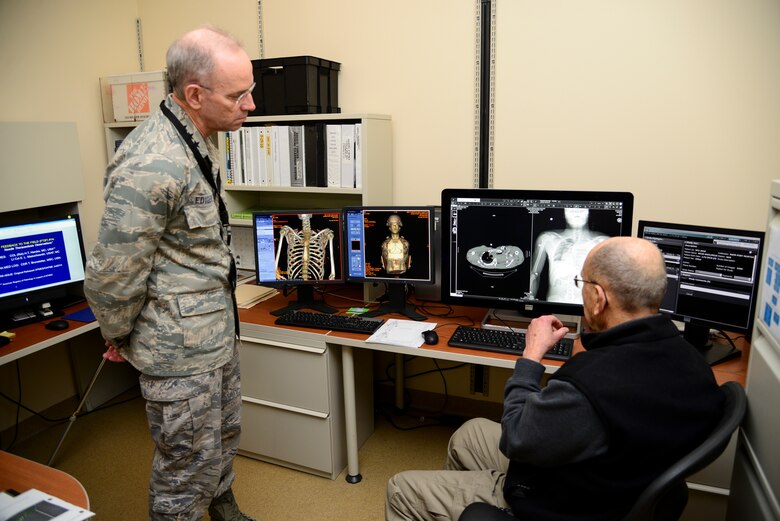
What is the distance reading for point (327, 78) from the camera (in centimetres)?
280

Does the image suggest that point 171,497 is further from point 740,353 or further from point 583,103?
point 583,103

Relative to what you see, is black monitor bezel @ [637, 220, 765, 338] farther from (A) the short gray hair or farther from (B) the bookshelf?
(B) the bookshelf

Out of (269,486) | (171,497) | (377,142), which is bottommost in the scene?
(269,486)

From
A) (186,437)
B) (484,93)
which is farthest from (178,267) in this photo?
(484,93)

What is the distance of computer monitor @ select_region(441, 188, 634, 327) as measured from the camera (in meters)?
2.10

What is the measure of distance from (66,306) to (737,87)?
300cm

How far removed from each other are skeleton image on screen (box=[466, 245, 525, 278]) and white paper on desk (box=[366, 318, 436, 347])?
315 mm

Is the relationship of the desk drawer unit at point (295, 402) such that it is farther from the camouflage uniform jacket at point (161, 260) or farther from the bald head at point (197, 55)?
the bald head at point (197, 55)

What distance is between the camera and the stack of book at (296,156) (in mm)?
2590

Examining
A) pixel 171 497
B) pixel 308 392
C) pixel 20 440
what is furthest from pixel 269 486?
pixel 20 440

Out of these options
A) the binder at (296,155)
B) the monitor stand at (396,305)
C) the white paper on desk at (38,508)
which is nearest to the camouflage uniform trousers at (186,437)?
the white paper on desk at (38,508)

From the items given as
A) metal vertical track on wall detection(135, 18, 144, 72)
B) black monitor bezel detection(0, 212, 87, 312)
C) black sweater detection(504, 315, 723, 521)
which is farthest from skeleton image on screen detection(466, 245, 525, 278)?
metal vertical track on wall detection(135, 18, 144, 72)

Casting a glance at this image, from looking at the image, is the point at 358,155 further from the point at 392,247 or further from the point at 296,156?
the point at 392,247

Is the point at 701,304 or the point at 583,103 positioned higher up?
the point at 583,103
